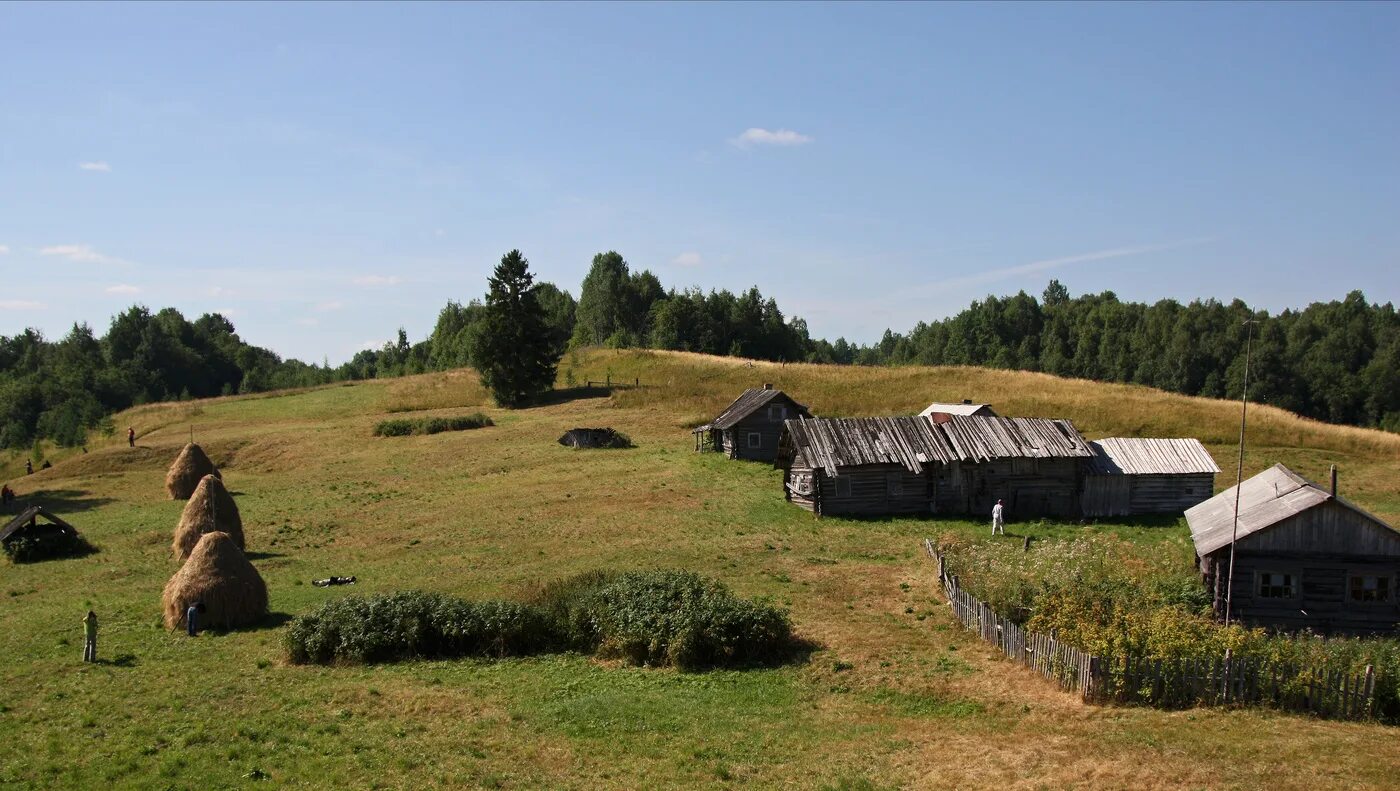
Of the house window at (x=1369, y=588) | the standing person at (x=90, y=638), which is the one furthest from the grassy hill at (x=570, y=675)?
A: the house window at (x=1369, y=588)

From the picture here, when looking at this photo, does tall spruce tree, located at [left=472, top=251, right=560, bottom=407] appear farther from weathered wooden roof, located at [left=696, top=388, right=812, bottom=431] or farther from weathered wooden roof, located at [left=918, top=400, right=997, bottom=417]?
weathered wooden roof, located at [left=918, top=400, right=997, bottom=417]

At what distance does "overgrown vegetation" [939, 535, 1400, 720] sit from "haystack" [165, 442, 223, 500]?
1487 inches

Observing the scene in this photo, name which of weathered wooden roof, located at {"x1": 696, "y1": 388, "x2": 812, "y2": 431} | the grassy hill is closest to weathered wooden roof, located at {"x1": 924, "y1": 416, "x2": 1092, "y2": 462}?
the grassy hill

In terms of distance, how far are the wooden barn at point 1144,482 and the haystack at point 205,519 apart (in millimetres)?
35273

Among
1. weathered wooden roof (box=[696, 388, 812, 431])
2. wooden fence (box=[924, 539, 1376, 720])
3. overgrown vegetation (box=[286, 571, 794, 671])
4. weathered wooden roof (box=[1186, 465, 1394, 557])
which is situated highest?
Result: weathered wooden roof (box=[696, 388, 812, 431])

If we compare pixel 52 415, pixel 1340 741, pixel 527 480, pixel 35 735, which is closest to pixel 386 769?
pixel 35 735

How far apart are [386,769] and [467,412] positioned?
199ft

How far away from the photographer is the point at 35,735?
17797 millimetres

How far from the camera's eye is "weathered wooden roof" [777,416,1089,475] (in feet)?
135

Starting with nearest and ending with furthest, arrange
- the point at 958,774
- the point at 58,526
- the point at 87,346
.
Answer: the point at 958,774 → the point at 58,526 → the point at 87,346

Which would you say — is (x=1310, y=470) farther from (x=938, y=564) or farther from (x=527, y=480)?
(x=527, y=480)

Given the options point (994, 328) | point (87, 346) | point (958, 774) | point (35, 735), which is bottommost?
point (35, 735)

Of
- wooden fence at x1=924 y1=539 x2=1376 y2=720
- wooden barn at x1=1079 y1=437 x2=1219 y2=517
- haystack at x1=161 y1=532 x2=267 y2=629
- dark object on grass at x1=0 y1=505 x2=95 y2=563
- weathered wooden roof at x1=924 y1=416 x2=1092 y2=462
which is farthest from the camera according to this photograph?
wooden barn at x1=1079 y1=437 x2=1219 y2=517

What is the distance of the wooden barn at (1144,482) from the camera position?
42312mm
